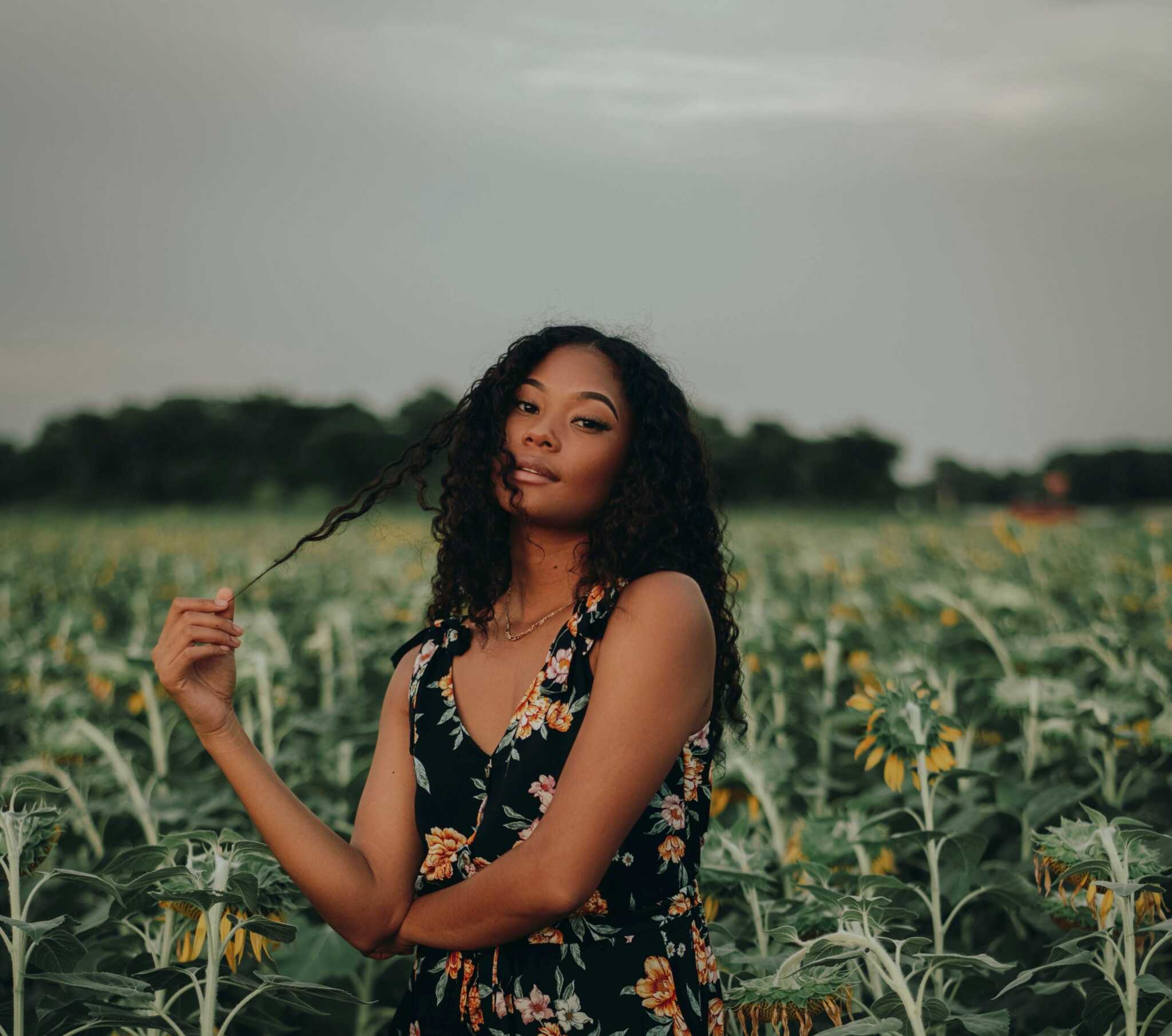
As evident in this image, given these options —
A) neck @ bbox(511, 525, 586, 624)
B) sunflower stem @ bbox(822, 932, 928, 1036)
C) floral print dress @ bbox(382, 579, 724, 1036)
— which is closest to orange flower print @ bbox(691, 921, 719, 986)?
floral print dress @ bbox(382, 579, 724, 1036)

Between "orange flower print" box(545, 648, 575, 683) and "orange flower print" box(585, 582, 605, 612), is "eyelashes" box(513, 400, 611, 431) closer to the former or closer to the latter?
"orange flower print" box(585, 582, 605, 612)

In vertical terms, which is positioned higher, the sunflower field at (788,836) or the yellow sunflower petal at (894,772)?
the yellow sunflower petal at (894,772)

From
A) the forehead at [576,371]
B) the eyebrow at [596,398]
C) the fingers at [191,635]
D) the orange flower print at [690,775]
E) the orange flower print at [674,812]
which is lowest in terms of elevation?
the orange flower print at [674,812]

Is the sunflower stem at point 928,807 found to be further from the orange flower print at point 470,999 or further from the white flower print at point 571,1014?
the orange flower print at point 470,999

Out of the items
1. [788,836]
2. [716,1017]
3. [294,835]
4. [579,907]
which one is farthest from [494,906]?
[788,836]

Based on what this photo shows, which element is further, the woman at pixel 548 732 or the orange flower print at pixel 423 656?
the orange flower print at pixel 423 656

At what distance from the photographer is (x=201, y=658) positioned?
1.82 m

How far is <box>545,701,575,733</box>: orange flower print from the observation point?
1816 mm

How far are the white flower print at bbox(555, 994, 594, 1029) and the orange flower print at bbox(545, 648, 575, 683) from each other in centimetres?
47

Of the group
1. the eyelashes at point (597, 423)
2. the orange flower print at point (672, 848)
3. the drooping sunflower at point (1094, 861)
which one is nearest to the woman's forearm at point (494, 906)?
the orange flower print at point (672, 848)

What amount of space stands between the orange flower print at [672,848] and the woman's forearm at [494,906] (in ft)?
0.72

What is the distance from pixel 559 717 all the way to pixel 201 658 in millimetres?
542

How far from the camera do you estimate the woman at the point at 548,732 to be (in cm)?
173

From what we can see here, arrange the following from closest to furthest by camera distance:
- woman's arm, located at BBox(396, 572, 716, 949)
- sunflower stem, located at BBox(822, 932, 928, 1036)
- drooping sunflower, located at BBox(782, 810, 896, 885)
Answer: sunflower stem, located at BBox(822, 932, 928, 1036), woman's arm, located at BBox(396, 572, 716, 949), drooping sunflower, located at BBox(782, 810, 896, 885)
